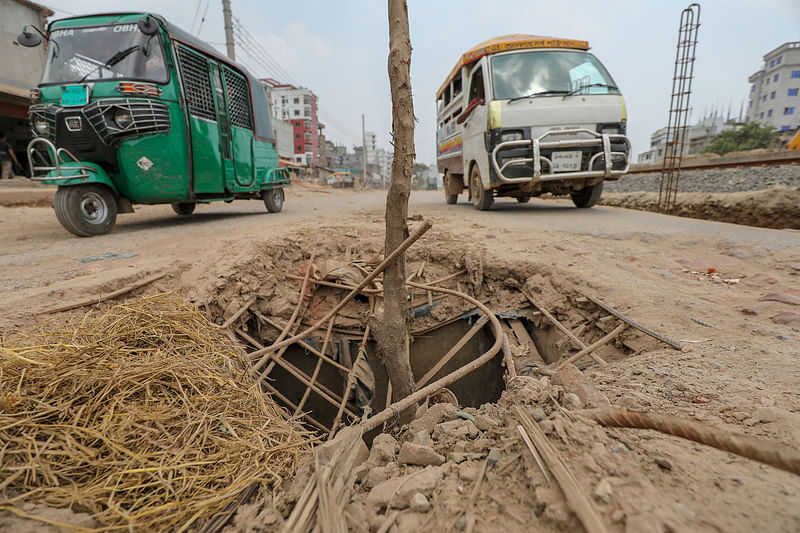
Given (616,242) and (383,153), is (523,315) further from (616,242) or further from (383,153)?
(383,153)

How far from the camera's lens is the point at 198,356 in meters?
1.79

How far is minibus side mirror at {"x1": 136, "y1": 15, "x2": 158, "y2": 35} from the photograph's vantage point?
13.9 feet

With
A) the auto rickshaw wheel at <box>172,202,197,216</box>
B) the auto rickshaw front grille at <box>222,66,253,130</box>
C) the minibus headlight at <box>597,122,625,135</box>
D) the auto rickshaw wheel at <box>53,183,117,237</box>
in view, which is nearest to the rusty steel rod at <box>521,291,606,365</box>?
the minibus headlight at <box>597,122,625,135</box>

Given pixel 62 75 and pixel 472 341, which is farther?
pixel 62 75

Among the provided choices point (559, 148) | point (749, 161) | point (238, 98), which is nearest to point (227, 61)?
point (238, 98)

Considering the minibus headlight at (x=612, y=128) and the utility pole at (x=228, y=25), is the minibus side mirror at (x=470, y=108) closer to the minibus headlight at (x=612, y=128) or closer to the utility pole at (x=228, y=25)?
the minibus headlight at (x=612, y=128)

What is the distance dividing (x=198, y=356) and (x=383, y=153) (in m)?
89.2

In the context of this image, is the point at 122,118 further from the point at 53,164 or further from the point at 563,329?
the point at 563,329

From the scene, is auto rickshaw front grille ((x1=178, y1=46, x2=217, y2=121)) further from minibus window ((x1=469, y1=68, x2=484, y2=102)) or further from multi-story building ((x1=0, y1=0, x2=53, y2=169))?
multi-story building ((x1=0, y1=0, x2=53, y2=169))

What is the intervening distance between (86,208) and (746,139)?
31.1 metres

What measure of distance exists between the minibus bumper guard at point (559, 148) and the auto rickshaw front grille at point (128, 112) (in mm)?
4625

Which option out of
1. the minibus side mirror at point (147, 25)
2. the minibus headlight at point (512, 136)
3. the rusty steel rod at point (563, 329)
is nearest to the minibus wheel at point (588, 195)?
the minibus headlight at point (512, 136)

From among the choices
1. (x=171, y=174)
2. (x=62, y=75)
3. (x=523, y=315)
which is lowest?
(x=523, y=315)

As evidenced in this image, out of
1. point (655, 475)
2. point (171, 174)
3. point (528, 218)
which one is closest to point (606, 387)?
point (655, 475)
